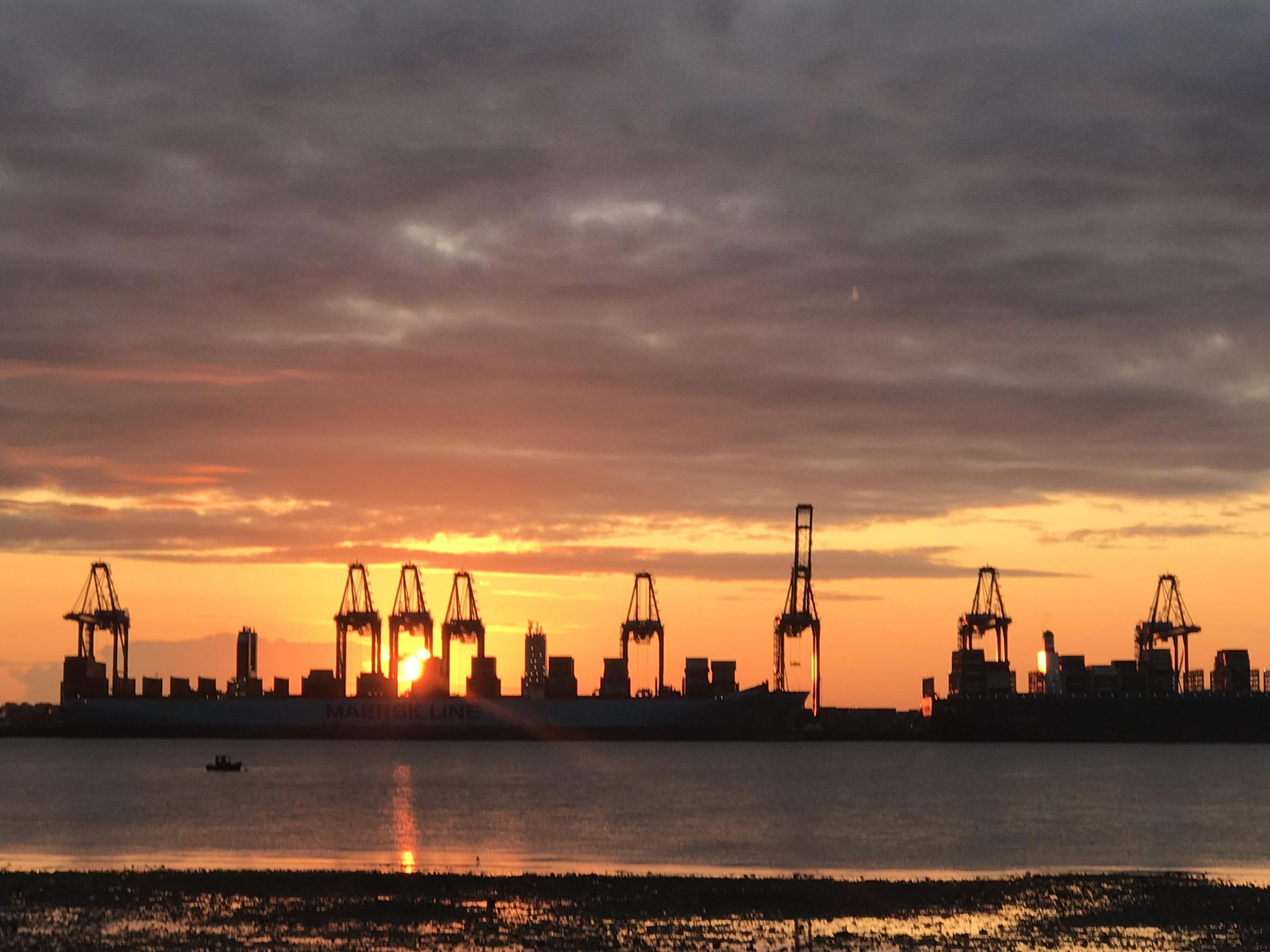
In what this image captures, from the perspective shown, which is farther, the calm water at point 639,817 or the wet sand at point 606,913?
the calm water at point 639,817

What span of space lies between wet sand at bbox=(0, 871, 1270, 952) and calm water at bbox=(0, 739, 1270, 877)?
348 inches

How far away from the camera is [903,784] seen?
424ft

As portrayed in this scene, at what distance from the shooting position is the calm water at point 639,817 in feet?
212

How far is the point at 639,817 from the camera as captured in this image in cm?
8838

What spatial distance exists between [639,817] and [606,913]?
151ft

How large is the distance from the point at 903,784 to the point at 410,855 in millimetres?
72836

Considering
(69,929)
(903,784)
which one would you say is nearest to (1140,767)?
(903,784)

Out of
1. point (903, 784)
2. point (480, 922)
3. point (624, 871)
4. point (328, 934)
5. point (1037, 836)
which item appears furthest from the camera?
point (903, 784)

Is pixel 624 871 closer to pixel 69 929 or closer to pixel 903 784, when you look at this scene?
pixel 69 929

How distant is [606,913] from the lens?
1687 inches

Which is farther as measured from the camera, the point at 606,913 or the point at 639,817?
the point at 639,817

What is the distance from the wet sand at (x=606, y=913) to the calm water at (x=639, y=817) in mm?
8848

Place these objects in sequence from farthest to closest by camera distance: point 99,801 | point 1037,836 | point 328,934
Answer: point 99,801
point 1037,836
point 328,934

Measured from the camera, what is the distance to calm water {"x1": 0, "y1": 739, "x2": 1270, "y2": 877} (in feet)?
212
